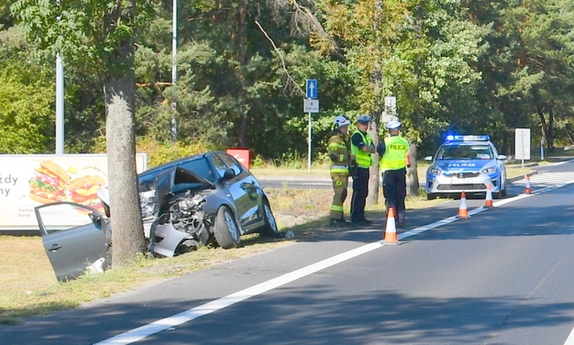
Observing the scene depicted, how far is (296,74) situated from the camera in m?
48.2

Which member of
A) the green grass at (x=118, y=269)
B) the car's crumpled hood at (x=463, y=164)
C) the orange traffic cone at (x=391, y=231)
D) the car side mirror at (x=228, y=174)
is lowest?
the green grass at (x=118, y=269)

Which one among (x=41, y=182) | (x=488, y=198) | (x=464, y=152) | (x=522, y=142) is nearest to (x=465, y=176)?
(x=464, y=152)

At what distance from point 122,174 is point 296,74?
35181mm

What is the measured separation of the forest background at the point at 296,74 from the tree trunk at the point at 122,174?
419mm

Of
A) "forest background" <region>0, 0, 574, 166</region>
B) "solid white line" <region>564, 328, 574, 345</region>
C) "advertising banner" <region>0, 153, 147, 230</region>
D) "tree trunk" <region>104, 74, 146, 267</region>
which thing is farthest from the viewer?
"forest background" <region>0, 0, 574, 166</region>

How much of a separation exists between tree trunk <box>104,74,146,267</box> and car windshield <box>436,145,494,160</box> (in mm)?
14573

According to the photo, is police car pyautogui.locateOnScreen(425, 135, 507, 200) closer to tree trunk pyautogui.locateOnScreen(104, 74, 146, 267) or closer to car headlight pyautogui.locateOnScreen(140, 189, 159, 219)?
car headlight pyautogui.locateOnScreen(140, 189, 159, 219)

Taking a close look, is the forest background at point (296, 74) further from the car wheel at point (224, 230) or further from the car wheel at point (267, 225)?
the car wheel at point (267, 225)

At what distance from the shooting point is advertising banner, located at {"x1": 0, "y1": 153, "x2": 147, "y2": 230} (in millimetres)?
22953

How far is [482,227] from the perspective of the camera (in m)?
17.6

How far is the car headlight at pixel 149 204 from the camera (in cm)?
1445

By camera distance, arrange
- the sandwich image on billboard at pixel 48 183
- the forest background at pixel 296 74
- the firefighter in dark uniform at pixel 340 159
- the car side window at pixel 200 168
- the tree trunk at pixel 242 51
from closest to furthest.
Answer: the car side window at pixel 200 168, the firefighter in dark uniform at pixel 340 159, the sandwich image on billboard at pixel 48 183, the forest background at pixel 296 74, the tree trunk at pixel 242 51

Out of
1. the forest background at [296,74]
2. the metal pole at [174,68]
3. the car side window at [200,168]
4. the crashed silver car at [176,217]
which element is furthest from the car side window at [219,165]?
the metal pole at [174,68]

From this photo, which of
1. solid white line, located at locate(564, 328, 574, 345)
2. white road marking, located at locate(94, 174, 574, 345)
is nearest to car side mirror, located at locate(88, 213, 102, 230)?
white road marking, located at locate(94, 174, 574, 345)
